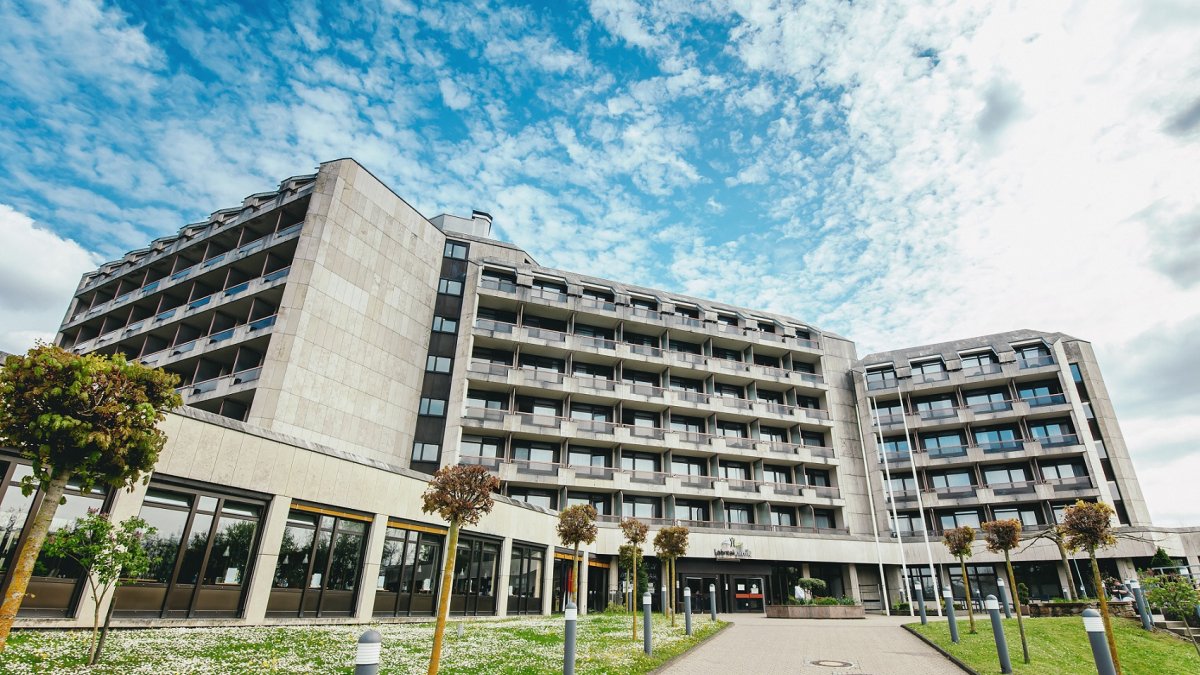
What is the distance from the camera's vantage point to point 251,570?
16078 mm

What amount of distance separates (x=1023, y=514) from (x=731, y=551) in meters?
25.5

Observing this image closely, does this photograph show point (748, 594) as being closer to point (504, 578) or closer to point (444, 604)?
point (504, 578)

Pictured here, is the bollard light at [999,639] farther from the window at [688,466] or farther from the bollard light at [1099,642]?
the window at [688,466]

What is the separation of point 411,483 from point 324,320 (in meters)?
16.7

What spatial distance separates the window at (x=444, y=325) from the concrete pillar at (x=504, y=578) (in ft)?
62.8

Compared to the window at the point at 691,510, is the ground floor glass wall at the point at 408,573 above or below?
below

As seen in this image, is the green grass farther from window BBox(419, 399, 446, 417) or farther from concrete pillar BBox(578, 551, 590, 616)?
window BBox(419, 399, 446, 417)

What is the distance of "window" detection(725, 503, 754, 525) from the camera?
45.6 m

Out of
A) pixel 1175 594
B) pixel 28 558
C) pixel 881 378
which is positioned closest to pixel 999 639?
pixel 1175 594

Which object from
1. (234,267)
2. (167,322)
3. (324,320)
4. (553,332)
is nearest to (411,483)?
(324,320)

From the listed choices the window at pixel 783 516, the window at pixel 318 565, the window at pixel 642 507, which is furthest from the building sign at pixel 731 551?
the window at pixel 318 565

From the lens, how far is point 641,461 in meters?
44.4

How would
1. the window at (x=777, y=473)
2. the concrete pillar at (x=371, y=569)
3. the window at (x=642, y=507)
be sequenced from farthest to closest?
the window at (x=777, y=473)
the window at (x=642, y=507)
the concrete pillar at (x=371, y=569)

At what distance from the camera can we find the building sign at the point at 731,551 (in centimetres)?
4066
